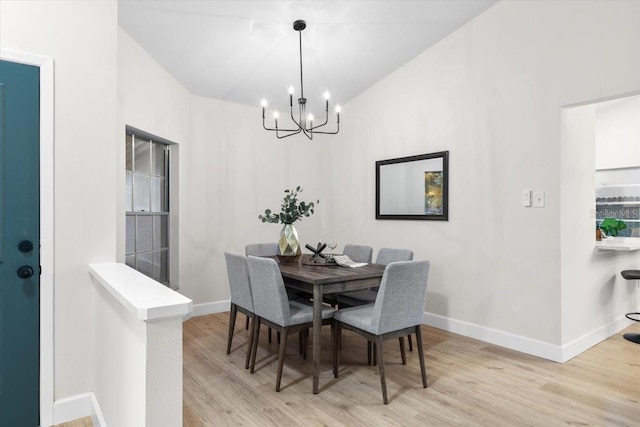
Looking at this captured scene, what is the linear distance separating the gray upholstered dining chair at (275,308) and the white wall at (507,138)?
1686 millimetres

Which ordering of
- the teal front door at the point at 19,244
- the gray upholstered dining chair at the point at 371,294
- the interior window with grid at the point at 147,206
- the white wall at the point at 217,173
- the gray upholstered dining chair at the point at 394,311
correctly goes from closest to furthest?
the teal front door at the point at 19,244 < the gray upholstered dining chair at the point at 394,311 < the gray upholstered dining chair at the point at 371,294 < the interior window with grid at the point at 147,206 < the white wall at the point at 217,173

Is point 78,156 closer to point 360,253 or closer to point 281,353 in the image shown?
point 281,353

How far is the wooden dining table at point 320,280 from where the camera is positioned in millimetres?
2553

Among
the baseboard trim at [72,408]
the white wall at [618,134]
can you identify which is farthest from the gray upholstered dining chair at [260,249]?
the white wall at [618,134]

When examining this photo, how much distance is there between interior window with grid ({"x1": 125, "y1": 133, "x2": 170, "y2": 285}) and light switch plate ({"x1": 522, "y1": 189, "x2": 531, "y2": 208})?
11.4 feet

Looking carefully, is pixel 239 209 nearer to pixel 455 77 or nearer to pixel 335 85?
pixel 335 85

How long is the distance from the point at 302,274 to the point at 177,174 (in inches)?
85.3

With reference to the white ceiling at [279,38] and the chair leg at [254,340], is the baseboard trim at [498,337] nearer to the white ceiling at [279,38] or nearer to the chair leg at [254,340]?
the chair leg at [254,340]

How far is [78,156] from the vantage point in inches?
87.1

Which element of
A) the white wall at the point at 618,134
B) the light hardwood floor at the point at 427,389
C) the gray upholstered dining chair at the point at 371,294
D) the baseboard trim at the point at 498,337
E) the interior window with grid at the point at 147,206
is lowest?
the light hardwood floor at the point at 427,389

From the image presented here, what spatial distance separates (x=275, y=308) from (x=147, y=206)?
6.52ft

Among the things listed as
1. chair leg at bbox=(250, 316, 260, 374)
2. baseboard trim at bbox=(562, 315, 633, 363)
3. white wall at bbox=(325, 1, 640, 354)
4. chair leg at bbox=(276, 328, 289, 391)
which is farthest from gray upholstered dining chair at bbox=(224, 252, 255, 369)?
baseboard trim at bbox=(562, 315, 633, 363)

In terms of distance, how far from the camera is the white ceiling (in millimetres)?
3072

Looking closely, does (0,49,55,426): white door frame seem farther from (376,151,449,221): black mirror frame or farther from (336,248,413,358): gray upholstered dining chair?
(376,151,449,221): black mirror frame
